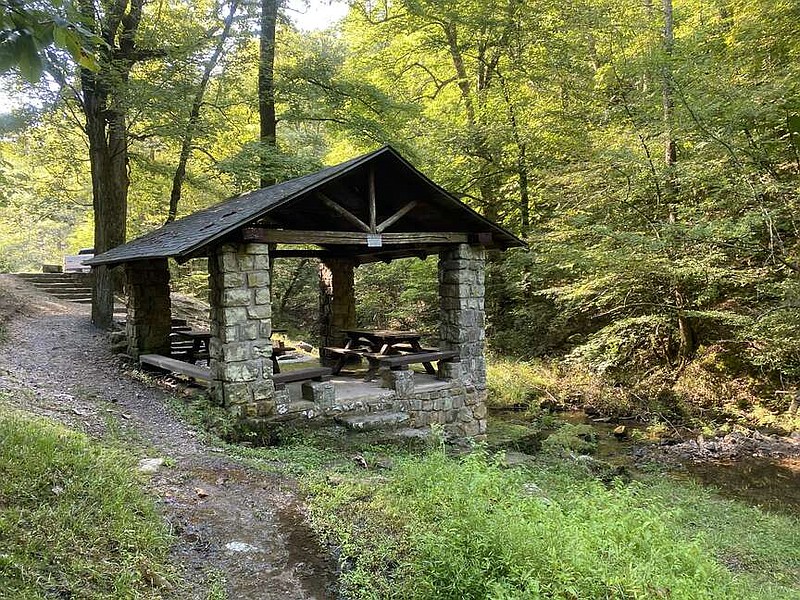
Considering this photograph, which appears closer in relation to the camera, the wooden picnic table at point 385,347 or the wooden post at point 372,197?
the wooden post at point 372,197

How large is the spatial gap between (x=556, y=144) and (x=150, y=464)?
11418 millimetres

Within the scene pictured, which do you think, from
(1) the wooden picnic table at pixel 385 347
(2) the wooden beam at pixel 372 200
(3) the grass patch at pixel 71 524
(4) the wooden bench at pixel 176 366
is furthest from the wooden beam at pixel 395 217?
(3) the grass patch at pixel 71 524

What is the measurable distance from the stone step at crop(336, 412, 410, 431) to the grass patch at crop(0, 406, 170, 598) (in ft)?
11.5

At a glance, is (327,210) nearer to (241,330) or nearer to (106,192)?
(241,330)

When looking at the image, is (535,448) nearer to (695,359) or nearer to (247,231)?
(695,359)

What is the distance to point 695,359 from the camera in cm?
1102

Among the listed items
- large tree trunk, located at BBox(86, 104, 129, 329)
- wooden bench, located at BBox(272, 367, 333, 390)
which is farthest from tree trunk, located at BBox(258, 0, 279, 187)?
wooden bench, located at BBox(272, 367, 333, 390)

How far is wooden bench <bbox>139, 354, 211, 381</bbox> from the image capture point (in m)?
7.30

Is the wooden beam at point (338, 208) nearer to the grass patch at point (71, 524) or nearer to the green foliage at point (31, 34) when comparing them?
the grass patch at point (71, 524)

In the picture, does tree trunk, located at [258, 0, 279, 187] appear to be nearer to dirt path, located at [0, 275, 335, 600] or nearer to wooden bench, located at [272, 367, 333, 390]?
dirt path, located at [0, 275, 335, 600]

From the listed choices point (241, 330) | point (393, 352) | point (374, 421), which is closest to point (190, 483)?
point (241, 330)

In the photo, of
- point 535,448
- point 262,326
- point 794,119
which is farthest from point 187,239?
point 794,119

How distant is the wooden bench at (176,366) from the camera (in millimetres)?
7297

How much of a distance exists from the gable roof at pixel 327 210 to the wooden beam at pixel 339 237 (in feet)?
0.58
